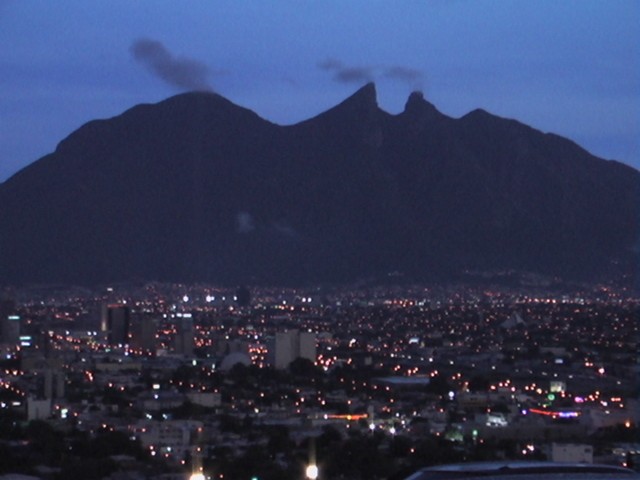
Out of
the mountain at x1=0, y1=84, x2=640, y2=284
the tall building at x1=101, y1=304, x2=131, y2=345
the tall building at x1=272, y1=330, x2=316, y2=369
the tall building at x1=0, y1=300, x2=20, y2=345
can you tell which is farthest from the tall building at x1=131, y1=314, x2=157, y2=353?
the mountain at x1=0, y1=84, x2=640, y2=284

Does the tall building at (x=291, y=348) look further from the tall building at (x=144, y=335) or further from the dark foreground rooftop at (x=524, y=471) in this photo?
the dark foreground rooftop at (x=524, y=471)

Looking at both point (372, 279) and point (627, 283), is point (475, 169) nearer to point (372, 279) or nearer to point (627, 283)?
point (372, 279)

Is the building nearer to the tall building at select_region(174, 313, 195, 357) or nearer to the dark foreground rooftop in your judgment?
the dark foreground rooftop

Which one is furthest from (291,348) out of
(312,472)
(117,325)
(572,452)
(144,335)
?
(312,472)

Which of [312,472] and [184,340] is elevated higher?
[184,340]

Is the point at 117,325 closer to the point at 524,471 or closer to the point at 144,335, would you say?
the point at 144,335
